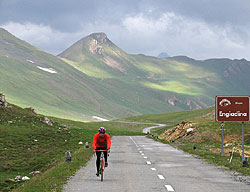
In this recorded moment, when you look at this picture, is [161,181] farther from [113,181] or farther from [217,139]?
[217,139]

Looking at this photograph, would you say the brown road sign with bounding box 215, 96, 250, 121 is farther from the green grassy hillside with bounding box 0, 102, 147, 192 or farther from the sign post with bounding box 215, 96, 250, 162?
the green grassy hillside with bounding box 0, 102, 147, 192

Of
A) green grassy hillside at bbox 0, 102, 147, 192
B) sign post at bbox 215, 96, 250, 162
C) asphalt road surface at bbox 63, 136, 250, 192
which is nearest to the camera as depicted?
asphalt road surface at bbox 63, 136, 250, 192

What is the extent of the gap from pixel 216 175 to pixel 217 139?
123 feet

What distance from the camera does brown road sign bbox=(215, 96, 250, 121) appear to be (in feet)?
111

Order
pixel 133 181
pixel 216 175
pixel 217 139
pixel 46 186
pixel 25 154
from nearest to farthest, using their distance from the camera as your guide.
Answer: pixel 46 186
pixel 133 181
pixel 216 175
pixel 25 154
pixel 217 139

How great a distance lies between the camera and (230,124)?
63.8 m

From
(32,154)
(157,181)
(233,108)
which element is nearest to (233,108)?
(233,108)

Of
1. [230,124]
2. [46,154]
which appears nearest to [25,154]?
[46,154]

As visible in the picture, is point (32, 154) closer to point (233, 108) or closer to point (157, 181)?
point (233, 108)

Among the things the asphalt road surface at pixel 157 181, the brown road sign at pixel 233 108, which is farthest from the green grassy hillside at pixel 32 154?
the brown road sign at pixel 233 108

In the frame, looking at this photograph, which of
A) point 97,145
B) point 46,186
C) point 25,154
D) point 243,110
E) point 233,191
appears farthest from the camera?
point 25,154

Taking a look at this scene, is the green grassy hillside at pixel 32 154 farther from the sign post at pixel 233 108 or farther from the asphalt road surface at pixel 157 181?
A: the sign post at pixel 233 108

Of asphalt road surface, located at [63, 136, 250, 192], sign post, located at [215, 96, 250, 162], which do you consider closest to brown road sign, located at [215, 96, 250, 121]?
sign post, located at [215, 96, 250, 162]

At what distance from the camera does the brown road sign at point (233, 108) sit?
33.8 metres
